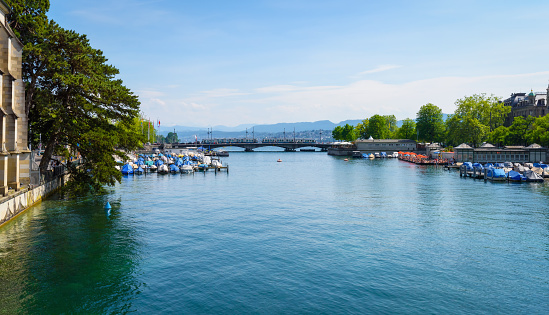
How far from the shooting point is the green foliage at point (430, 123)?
18411 centimetres

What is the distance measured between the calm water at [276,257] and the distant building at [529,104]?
4858 inches

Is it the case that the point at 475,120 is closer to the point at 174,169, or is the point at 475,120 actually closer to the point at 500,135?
the point at 500,135

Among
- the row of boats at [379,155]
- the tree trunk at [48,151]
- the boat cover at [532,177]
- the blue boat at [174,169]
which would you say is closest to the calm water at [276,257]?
the tree trunk at [48,151]

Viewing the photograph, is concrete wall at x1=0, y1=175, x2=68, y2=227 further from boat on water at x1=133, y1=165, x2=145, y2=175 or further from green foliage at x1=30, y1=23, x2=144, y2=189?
boat on water at x1=133, y1=165, x2=145, y2=175

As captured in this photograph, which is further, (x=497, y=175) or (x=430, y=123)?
(x=430, y=123)

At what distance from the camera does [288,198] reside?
60.7m

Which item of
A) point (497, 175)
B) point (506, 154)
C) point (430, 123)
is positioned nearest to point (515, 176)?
point (497, 175)

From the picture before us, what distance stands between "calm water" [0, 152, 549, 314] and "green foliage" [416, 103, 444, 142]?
447 feet

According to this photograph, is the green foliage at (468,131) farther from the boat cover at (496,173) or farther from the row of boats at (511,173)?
the boat cover at (496,173)

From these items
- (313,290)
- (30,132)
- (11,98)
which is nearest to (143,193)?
(30,132)

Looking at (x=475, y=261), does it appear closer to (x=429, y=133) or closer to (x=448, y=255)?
A: (x=448, y=255)

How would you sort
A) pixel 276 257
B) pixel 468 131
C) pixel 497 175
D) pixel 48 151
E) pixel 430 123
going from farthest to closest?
pixel 430 123 < pixel 468 131 < pixel 497 175 < pixel 48 151 < pixel 276 257

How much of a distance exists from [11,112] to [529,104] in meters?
175

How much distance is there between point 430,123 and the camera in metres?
186
